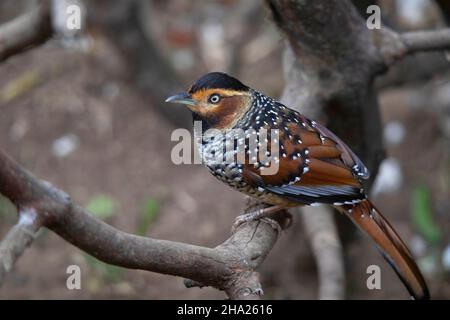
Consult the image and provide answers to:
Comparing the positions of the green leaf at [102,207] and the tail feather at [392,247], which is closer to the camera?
the tail feather at [392,247]

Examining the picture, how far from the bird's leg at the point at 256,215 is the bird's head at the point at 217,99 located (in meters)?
0.43

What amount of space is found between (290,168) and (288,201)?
6.1 inches

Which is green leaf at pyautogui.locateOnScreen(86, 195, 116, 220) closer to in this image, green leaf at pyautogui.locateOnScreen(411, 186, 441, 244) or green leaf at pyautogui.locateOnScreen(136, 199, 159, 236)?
green leaf at pyautogui.locateOnScreen(136, 199, 159, 236)

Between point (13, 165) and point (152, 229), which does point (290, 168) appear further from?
point (152, 229)

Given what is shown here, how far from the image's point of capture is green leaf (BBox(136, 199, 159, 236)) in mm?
5664

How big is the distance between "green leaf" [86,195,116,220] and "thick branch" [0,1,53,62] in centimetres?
147

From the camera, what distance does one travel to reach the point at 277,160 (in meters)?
3.71

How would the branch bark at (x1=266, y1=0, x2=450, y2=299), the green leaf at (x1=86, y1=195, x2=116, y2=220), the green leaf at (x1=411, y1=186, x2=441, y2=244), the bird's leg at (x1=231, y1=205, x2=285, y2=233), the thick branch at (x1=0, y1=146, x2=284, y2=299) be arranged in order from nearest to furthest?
the thick branch at (x1=0, y1=146, x2=284, y2=299), the bird's leg at (x1=231, y1=205, x2=285, y2=233), the branch bark at (x1=266, y1=0, x2=450, y2=299), the green leaf at (x1=411, y1=186, x2=441, y2=244), the green leaf at (x1=86, y1=195, x2=116, y2=220)

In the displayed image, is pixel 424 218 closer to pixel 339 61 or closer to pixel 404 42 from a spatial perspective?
pixel 404 42

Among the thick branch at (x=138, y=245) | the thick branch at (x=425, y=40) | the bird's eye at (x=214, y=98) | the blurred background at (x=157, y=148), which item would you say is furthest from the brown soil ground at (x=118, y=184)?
the thick branch at (x=138, y=245)

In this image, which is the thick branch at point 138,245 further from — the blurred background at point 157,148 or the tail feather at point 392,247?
the blurred background at point 157,148

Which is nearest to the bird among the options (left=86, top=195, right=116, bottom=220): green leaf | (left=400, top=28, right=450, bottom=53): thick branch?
(left=400, top=28, right=450, bottom=53): thick branch

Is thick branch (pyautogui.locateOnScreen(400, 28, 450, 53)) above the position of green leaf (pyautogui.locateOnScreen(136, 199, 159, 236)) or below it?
above

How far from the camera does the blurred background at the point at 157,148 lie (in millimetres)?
5797
